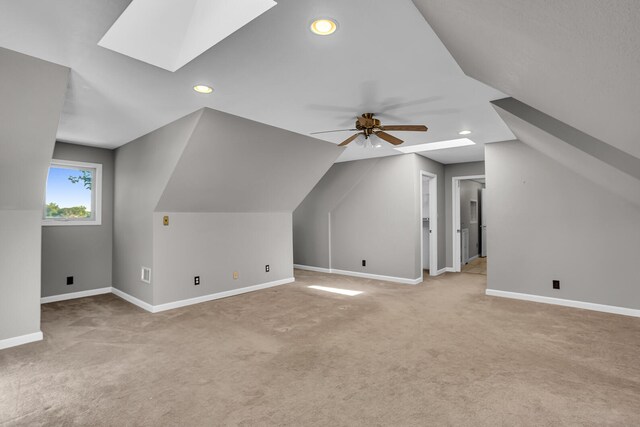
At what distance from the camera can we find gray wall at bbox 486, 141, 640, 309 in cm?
384

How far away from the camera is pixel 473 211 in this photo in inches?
330

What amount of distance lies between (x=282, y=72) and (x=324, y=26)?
2.19 feet

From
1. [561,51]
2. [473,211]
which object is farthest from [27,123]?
[473,211]

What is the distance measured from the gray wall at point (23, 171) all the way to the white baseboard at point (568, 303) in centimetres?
551

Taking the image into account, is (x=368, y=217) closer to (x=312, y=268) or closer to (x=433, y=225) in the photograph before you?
(x=433, y=225)

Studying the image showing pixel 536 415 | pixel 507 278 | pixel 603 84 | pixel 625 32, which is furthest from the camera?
pixel 507 278

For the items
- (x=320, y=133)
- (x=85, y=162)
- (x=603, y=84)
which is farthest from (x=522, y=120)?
(x=85, y=162)

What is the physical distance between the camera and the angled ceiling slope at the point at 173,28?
1.84m

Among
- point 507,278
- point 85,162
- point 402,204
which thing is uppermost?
point 85,162

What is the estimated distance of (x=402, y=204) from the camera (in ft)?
18.4

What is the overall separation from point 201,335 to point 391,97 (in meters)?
2.97

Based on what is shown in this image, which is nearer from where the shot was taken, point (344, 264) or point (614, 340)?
point (614, 340)

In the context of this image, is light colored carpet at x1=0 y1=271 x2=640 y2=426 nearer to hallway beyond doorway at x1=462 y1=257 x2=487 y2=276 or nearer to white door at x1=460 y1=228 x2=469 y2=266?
hallway beyond doorway at x1=462 y1=257 x2=487 y2=276

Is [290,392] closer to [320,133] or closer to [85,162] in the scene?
[320,133]
